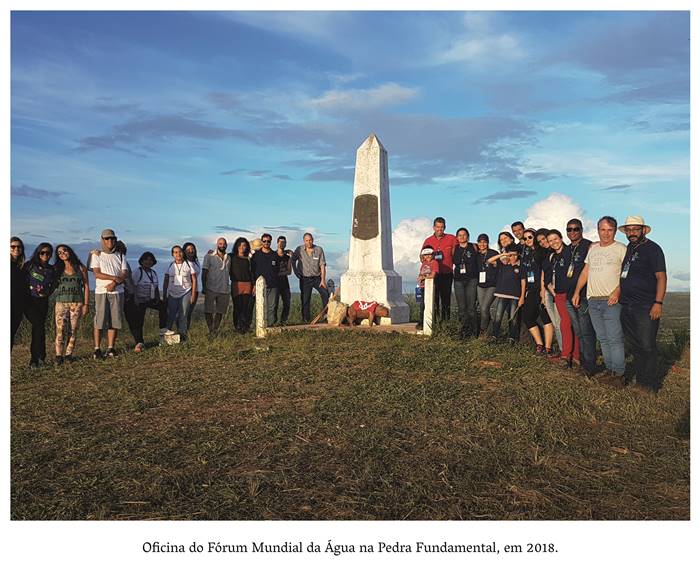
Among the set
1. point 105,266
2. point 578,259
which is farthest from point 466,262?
point 105,266

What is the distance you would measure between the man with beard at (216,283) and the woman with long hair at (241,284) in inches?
5.8

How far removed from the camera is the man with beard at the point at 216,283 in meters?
11.2

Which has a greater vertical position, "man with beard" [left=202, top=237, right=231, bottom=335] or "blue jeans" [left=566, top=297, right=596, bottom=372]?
"man with beard" [left=202, top=237, right=231, bottom=335]

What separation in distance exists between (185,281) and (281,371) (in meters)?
3.36

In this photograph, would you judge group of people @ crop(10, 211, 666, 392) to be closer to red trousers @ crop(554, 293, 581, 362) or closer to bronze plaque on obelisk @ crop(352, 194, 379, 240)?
red trousers @ crop(554, 293, 581, 362)

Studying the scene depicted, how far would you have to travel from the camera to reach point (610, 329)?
736 centimetres

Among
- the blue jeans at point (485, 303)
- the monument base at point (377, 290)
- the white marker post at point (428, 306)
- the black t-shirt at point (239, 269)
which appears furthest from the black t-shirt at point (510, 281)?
the black t-shirt at point (239, 269)

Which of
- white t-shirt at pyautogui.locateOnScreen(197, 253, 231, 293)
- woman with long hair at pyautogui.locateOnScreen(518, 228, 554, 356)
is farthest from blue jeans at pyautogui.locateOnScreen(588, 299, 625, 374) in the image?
white t-shirt at pyautogui.locateOnScreen(197, 253, 231, 293)

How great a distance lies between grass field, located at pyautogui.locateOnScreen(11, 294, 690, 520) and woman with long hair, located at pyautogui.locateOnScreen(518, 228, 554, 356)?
698 mm

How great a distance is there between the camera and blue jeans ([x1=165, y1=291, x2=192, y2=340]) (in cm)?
1081

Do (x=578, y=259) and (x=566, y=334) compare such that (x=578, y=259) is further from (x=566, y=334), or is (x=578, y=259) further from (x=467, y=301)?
(x=467, y=301)

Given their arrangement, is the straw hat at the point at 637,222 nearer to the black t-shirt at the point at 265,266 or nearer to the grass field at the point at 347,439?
the grass field at the point at 347,439

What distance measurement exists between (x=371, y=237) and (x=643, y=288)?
20.2ft
